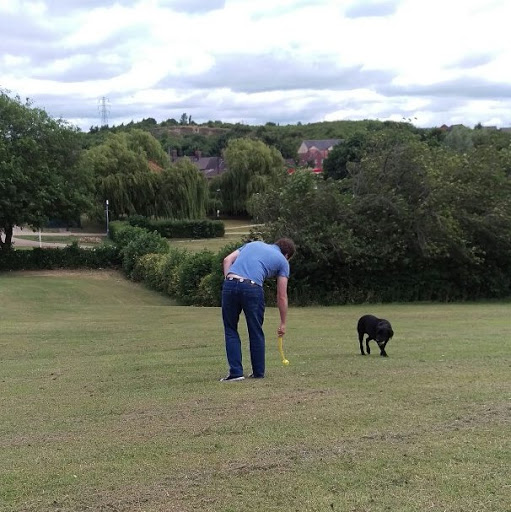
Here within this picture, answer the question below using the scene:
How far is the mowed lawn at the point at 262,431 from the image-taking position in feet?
12.6

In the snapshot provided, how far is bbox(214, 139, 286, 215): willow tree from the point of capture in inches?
3078

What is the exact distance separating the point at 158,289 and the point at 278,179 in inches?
374

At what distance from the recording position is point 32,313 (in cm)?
2377

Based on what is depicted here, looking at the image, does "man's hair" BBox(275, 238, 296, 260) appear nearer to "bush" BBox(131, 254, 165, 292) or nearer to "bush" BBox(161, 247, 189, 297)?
"bush" BBox(161, 247, 189, 297)

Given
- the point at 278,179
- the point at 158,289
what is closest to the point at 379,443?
the point at 278,179

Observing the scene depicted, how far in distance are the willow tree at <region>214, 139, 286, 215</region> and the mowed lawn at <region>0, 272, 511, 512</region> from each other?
223ft

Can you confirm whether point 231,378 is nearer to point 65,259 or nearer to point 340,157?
point 65,259

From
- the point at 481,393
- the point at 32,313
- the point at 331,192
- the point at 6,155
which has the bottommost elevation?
the point at 32,313

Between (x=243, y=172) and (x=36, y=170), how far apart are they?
130 feet

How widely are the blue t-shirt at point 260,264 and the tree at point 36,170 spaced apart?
3576 cm

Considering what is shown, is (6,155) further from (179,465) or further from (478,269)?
(179,465)

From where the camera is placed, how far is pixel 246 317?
24.2ft

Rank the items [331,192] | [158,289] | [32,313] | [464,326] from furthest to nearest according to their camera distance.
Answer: [158,289] → [331,192] → [32,313] → [464,326]

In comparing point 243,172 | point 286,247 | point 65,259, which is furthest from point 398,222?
point 243,172
